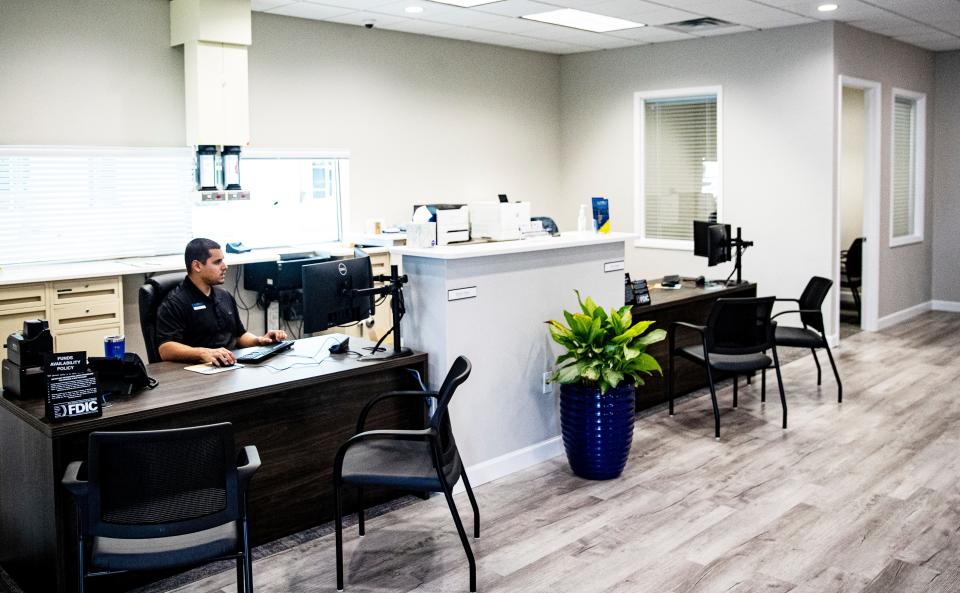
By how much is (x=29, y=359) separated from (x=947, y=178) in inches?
339

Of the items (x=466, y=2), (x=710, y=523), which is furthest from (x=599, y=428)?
(x=466, y=2)

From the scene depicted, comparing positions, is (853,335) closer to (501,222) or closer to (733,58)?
(733,58)

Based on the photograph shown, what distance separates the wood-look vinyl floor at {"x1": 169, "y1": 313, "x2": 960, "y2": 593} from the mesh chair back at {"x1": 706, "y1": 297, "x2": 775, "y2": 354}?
474mm

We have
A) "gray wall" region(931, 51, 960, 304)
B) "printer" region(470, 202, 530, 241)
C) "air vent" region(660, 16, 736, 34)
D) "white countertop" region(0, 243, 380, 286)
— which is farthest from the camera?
"gray wall" region(931, 51, 960, 304)

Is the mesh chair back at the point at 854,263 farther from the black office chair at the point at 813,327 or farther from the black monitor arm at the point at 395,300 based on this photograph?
Result: the black monitor arm at the point at 395,300

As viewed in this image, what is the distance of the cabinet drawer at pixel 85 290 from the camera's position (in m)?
5.24

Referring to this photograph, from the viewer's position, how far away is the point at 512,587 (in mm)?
3203

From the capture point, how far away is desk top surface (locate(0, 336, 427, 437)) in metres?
3.03

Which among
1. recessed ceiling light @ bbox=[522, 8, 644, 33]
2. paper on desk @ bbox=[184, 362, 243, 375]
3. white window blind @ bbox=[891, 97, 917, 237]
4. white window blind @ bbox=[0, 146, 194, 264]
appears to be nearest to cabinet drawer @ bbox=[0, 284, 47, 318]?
white window blind @ bbox=[0, 146, 194, 264]

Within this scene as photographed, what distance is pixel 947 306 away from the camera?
9.16 meters

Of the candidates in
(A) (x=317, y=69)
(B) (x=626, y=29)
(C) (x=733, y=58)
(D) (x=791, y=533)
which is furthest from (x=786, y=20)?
(D) (x=791, y=533)

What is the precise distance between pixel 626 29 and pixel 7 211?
192 inches

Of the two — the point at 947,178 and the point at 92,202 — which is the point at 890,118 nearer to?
the point at 947,178

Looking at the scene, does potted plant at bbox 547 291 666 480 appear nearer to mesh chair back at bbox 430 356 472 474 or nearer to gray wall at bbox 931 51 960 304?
mesh chair back at bbox 430 356 472 474
